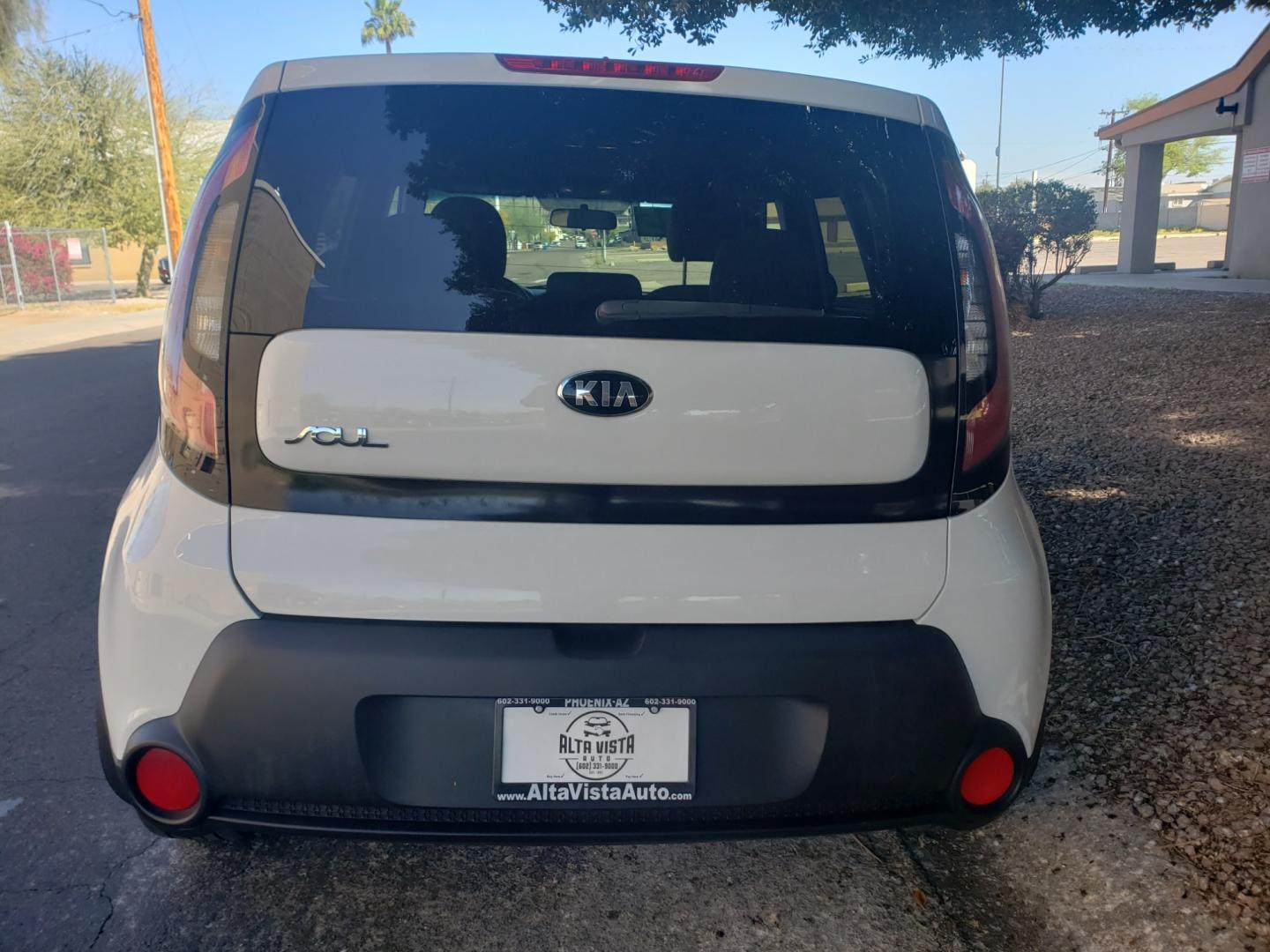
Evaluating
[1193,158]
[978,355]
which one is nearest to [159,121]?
[978,355]

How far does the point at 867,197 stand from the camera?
2178 millimetres

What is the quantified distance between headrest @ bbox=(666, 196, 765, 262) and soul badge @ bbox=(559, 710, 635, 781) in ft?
3.13

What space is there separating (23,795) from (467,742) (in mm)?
1724

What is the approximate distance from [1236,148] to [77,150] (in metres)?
28.5

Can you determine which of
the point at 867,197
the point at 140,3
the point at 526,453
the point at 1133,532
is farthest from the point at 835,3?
the point at 140,3

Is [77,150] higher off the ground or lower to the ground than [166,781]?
higher

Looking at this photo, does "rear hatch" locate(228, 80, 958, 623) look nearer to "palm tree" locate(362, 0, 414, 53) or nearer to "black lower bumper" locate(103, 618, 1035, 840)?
"black lower bumper" locate(103, 618, 1035, 840)

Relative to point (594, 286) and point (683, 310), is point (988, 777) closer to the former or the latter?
point (683, 310)

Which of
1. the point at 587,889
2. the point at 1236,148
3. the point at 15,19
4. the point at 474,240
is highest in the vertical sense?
the point at 15,19

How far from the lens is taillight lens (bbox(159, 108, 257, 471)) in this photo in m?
1.98

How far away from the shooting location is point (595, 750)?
6.46 feet

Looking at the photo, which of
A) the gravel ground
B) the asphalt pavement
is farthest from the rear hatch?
the gravel ground

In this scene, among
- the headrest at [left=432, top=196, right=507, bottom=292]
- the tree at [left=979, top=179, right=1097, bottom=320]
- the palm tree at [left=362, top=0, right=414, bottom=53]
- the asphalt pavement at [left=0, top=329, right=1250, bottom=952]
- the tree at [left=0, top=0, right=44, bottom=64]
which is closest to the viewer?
the headrest at [left=432, top=196, right=507, bottom=292]

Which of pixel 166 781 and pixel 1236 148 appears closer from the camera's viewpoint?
pixel 166 781
